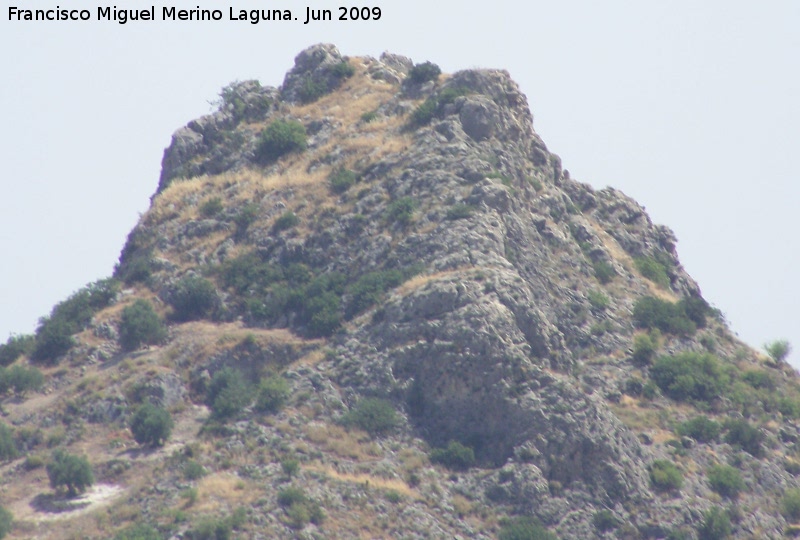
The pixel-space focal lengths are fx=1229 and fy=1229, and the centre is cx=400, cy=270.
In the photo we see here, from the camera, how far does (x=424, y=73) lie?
237 feet

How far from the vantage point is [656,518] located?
163ft

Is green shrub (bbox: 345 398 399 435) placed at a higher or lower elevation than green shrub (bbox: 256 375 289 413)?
lower

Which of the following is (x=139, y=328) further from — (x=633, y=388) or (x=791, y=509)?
(x=791, y=509)

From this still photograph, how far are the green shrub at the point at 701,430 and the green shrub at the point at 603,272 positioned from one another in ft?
36.1

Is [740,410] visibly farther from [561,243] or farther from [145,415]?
[145,415]

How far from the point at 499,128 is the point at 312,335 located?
57.1ft

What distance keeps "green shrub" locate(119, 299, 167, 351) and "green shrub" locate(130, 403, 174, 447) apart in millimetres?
6858

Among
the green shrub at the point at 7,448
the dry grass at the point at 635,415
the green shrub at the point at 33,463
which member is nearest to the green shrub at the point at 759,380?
the dry grass at the point at 635,415

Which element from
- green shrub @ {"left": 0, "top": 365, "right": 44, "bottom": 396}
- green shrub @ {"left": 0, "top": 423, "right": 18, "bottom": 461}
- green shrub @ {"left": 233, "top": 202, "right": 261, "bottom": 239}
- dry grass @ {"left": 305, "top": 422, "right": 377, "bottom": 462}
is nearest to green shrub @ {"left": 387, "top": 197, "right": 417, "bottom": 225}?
green shrub @ {"left": 233, "top": 202, "right": 261, "bottom": 239}

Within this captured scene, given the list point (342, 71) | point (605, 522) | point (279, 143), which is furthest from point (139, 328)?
point (342, 71)

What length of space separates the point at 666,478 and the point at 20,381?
97.0 ft

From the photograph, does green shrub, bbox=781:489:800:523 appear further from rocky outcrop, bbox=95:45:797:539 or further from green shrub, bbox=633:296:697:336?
green shrub, bbox=633:296:697:336

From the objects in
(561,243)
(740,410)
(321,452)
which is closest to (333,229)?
(561,243)

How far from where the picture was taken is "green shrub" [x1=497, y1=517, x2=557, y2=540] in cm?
4822
